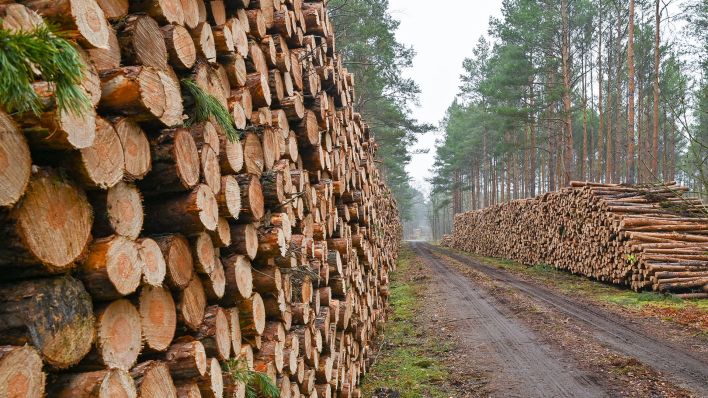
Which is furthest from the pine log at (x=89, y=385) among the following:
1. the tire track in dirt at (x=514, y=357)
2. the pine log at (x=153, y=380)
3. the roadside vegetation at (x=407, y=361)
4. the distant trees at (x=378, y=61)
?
the distant trees at (x=378, y=61)

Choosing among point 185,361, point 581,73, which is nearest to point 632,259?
point 185,361

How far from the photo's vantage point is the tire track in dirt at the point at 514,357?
5.53 metres

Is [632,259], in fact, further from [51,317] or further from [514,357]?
[51,317]

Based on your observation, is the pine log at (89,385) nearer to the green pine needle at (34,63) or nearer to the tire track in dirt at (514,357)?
the green pine needle at (34,63)

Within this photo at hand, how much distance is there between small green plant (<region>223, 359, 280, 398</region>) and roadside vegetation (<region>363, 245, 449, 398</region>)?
3.05m

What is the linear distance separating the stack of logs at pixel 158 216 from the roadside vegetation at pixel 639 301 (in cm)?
746

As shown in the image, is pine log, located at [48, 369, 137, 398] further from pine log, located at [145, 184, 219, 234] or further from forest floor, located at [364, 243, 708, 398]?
forest floor, located at [364, 243, 708, 398]

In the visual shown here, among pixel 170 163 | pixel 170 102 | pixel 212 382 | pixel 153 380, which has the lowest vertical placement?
pixel 212 382

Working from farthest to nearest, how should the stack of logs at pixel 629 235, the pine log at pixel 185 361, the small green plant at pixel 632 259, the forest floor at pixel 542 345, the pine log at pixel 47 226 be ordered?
1. the small green plant at pixel 632 259
2. the stack of logs at pixel 629 235
3. the forest floor at pixel 542 345
4. the pine log at pixel 185 361
5. the pine log at pixel 47 226

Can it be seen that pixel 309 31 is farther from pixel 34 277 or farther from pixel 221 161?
pixel 34 277

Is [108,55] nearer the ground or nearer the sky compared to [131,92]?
nearer the sky

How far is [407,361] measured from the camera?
6977 mm

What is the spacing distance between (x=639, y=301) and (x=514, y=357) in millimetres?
5535

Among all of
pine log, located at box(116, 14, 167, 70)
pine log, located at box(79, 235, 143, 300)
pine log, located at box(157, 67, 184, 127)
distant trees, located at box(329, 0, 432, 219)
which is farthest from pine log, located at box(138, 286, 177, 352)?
distant trees, located at box(329, 0, 432, 219)
